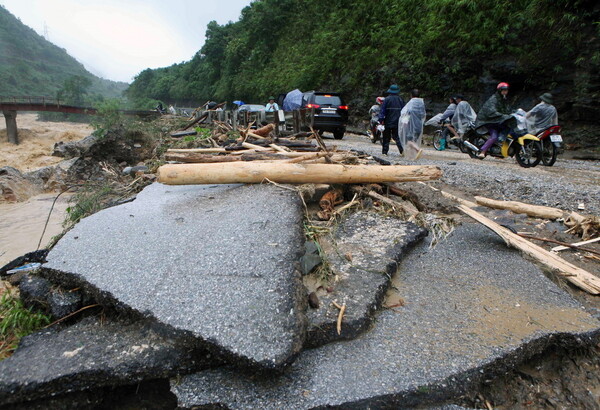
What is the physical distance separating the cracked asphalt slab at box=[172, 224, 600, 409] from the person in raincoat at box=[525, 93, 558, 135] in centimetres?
612

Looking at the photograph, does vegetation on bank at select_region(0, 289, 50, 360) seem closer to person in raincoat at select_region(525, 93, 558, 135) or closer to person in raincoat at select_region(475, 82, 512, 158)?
person in raincoat at select_region(475, 82, 512, 158)

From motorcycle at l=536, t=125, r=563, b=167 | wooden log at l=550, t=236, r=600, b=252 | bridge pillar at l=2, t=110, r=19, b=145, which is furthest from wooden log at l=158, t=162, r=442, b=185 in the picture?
bridge pillar at l=2, t=110, r=19, b=145

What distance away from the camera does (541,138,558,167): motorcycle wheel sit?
23.2 ft

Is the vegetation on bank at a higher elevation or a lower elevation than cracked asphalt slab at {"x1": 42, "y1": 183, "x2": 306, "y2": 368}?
lower

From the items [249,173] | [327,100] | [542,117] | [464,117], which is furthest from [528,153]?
[327,100]

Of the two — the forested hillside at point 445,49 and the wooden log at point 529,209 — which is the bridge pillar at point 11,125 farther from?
the wooden log at point 529,209

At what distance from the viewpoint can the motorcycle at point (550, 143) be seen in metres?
6.93

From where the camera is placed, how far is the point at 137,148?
11.4m

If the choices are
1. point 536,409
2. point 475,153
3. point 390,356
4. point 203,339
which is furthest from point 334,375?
point 475,153

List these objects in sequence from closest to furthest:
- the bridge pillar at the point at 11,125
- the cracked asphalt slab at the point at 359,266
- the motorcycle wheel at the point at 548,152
A: the cracked asphalt slab at the point at 359,266 → the motorcycle wheel at the point at 548,152 → the bridge pillar at the point at 11,125

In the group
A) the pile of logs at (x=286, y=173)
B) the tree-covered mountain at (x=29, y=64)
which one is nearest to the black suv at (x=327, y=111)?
the pile of logs at (x=286, y=173)

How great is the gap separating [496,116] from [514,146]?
0.77m

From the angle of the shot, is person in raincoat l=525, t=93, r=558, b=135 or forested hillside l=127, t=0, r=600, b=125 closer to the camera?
person in raincoat l=525, t=93, r=558, b=135

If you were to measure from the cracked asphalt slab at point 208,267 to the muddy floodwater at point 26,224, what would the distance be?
456cm
